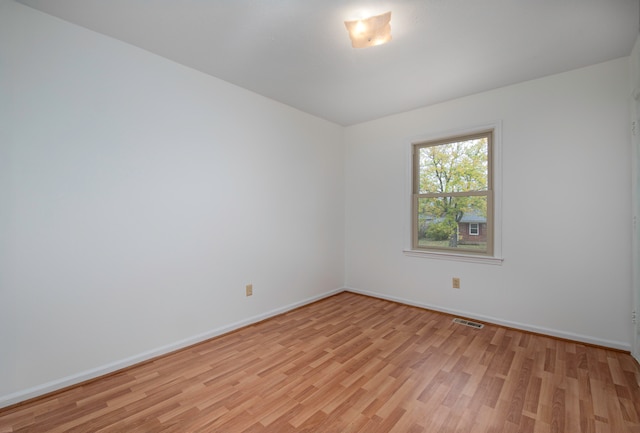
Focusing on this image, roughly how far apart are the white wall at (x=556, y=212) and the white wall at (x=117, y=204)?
2255 millimetres

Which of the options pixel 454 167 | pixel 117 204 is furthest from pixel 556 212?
pixel 117 204

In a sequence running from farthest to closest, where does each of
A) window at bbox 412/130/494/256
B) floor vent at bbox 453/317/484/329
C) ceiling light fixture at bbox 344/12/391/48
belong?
window at bbox 412/130/494/256 < floor vent at bbox 453/317/484/329 < ceiling light fixture at bbox 344/12/391/48

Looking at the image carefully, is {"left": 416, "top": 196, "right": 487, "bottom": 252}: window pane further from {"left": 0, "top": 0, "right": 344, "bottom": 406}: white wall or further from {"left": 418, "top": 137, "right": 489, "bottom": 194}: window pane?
{"left": 0, "top": 0, "right": 344, "bottom": 406}: white wall

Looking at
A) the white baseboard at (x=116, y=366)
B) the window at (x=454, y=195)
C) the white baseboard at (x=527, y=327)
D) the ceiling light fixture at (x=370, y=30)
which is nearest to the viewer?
the white baseboard at (x=116, y=366)

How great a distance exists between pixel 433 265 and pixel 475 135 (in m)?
1.62

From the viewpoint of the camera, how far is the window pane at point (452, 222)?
132 inches

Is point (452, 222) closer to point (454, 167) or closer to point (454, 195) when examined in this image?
point (454, 195)

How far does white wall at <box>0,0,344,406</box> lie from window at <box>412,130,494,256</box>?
189 centimetres

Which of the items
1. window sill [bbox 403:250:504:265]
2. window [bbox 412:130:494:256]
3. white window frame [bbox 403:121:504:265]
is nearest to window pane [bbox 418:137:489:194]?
window [bbox 412:130:494:256]

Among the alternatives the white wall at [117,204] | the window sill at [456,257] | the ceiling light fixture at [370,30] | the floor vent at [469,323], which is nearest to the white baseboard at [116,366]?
the white wall at [117,204]

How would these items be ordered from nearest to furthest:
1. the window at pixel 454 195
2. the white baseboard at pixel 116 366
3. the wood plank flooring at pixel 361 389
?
1. the wood plank flooring at pixel 361 389
2. the white baseboard at pixel 116 366
3. the window at pixel 454 195

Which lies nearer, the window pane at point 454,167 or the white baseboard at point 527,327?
the white baseboard at point 527,327

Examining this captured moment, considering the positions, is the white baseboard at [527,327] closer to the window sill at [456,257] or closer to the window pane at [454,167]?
the window sill at [456,257]

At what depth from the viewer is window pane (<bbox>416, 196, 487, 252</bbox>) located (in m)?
3.36
